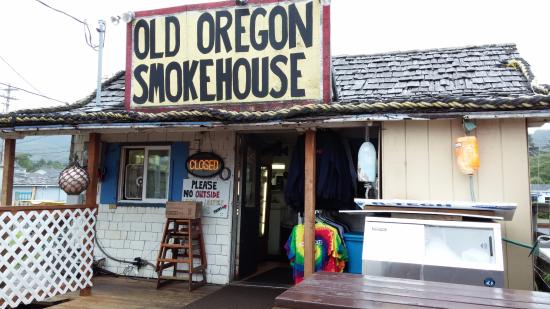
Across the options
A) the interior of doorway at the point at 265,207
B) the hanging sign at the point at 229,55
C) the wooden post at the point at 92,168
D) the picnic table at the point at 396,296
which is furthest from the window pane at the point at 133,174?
the picnic table at the point at 396,296

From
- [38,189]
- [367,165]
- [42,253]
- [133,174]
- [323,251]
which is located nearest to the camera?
[367,165]

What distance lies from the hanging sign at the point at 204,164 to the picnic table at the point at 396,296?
4120mm

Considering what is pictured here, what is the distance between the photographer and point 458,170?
4.67 m

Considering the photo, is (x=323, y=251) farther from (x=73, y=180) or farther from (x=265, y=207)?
(x=73, y=180)

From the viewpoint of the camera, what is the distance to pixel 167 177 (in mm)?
7207

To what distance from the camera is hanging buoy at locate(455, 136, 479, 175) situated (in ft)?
14.5

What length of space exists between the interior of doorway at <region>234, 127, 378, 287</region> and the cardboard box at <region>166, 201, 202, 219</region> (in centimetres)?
88

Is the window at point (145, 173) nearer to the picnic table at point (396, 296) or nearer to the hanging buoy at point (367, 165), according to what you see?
the hanging buoy at point (367, 165)

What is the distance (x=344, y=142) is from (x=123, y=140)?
13.0ft

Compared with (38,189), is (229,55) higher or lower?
higher

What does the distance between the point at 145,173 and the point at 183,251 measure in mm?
1570

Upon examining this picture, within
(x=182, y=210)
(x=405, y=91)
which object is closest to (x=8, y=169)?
(x=182, y=210)

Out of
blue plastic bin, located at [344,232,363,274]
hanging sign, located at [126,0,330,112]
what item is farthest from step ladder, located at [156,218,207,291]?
blue plastic bin, located at [344,232,363,274]

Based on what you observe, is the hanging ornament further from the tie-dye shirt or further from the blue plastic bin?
the blue plastic bin
